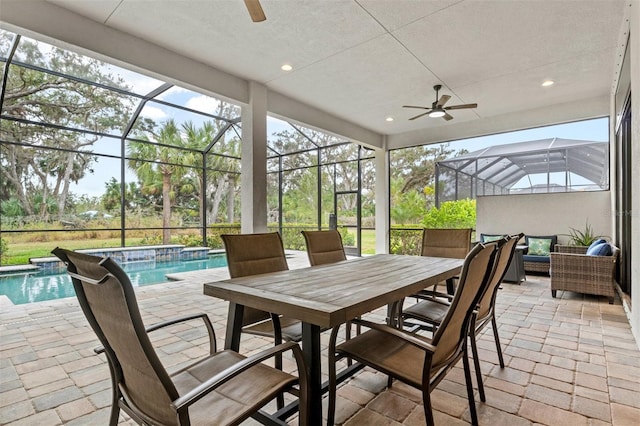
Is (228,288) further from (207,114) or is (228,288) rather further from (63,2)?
(207,114)

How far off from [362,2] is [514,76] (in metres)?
2.97

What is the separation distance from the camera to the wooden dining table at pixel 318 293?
139 centimetres

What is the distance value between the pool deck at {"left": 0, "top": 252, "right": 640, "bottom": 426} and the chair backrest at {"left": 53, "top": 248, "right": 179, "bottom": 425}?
3.14 feet

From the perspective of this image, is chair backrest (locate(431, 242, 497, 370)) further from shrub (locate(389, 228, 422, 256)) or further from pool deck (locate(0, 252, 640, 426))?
shrub (locate(389, 228, 422, 256))

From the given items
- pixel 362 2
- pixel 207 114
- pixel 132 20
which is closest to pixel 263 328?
pixel 362 2

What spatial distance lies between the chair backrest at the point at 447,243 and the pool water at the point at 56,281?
4.28 metres

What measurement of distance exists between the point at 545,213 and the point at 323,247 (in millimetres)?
5494

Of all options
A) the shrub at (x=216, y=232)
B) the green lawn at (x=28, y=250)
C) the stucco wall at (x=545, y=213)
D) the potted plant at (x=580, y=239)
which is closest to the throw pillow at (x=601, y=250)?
the potted plant at (x=580, y=239)

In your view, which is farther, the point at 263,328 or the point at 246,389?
the point at 263,328

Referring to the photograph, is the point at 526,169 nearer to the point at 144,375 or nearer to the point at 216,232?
the point at 144,375

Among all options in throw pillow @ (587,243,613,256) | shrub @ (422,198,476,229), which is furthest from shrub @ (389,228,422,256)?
throw pillow @ (587,243,613,256)

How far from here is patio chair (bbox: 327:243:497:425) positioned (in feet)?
4.36

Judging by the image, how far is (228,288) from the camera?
5.67ft

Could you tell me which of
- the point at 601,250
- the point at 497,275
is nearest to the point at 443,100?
the point at 601,250
